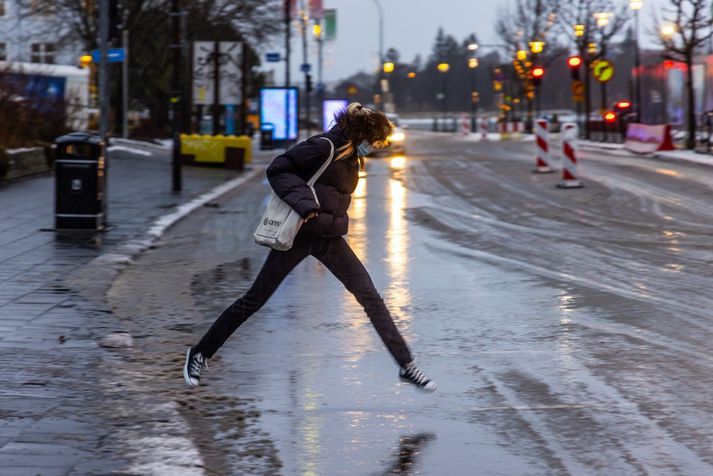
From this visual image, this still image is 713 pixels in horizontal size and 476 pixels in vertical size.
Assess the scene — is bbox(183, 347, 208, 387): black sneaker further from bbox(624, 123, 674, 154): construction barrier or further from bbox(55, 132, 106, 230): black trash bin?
bbox(624, 123, 674, 154): construction barrier

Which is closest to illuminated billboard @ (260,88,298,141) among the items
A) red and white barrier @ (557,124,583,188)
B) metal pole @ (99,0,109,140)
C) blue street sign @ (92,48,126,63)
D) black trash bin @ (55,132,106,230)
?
red and white barrier @ (557,124,583,188)

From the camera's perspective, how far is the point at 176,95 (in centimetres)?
2478

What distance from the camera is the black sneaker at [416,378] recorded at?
7121mm

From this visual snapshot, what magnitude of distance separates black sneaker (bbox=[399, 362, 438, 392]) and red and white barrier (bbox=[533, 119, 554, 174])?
70.5 feet

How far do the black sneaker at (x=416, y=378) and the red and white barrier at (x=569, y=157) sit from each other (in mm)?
17657

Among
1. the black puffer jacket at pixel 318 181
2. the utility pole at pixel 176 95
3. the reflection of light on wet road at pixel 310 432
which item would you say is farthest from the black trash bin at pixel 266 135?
the reflection of light on wet road at pixel 310 432

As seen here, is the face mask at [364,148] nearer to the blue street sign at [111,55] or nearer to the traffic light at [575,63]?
the blue street sign at [111,55]

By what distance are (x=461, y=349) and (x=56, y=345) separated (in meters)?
2.70

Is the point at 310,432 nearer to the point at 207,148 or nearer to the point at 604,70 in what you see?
the point at 207,148

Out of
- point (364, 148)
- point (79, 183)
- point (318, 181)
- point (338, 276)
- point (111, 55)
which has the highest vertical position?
point (111, 55)

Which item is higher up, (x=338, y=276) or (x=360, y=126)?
(x=360, y=126)

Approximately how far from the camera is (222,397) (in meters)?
7.10

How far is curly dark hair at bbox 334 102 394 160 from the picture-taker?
23.4 ft

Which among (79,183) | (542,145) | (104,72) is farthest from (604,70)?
(79,183)
